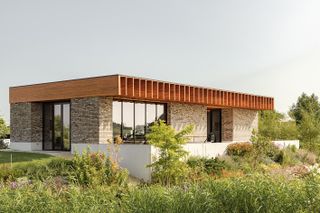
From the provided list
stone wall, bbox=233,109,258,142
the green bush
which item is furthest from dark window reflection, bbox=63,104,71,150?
stone wall, bbox=233,109,258,142

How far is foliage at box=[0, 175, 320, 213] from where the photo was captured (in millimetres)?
5660

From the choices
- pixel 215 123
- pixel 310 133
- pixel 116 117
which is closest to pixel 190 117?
pixel 215 123

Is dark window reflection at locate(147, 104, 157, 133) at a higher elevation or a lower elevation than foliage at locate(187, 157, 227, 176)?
higher

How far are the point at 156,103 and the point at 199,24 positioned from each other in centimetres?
712

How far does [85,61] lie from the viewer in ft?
64.3

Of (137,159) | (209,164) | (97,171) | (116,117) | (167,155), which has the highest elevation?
(116,117)

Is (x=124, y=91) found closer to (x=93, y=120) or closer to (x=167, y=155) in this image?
(x=93, y=120)

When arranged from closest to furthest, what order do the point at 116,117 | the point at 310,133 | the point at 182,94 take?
Answer: the point at 116,117 < the point at 182,94 < the point at 310,133

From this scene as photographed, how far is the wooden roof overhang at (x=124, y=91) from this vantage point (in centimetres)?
1980

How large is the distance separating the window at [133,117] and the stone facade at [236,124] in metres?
7.84

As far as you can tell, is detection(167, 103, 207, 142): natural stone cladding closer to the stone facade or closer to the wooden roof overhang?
the wooden roof overhang

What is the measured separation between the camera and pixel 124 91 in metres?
19.6

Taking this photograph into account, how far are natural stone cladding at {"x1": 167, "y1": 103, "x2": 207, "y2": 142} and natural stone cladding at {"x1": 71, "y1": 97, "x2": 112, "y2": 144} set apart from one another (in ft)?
15.5

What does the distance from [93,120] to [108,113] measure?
0.77 m
